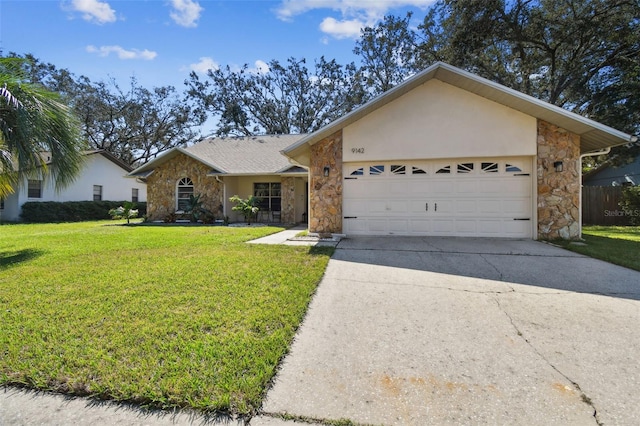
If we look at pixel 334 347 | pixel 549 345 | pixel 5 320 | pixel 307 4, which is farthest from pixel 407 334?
pixel 307 4

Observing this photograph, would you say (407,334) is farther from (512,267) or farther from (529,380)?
(512,267)

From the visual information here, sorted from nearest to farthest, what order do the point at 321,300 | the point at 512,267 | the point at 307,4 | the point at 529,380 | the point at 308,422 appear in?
the point at 308,422
the point at 529,380
the point at 321,300
the point at 512,267
the point at 307,4

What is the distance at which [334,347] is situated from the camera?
2.82m

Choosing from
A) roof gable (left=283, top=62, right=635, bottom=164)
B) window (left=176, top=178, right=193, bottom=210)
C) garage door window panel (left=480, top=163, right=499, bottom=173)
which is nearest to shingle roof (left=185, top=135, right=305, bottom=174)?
window (left=176, top=178, right=193, bottom=210)

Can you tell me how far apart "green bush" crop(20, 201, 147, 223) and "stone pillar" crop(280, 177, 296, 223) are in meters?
12.8

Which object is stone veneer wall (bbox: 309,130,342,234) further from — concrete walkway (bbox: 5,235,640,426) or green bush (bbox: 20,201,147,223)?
green bush (bbox: 20,201,147,223)

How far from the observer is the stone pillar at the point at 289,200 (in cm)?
1490

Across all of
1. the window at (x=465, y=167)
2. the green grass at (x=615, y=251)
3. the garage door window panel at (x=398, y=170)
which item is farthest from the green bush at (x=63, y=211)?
the green grass at (x=615, y=251)

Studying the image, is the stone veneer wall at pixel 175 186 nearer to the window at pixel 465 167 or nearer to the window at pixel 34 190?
the window at pixel 34 190

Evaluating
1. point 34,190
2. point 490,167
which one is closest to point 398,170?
point 490,167

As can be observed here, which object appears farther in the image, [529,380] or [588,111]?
[588,111]

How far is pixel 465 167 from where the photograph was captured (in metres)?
8.78

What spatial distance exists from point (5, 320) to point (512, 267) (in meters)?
7.43

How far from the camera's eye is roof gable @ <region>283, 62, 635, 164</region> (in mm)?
7410
